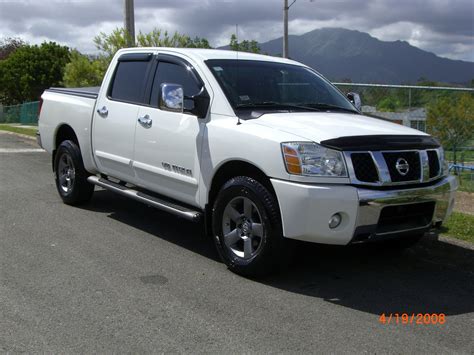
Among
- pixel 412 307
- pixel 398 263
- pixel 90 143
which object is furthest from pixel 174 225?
pixel 412 307

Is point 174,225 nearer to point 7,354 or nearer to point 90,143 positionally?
point 90,143

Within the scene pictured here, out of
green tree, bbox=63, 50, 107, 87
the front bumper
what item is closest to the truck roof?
the front bumper

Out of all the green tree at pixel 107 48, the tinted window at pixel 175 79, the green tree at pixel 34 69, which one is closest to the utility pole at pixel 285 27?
the green tree at pixel 107 48

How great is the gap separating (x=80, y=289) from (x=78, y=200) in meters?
3.12

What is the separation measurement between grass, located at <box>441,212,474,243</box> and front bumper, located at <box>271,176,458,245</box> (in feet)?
4.86

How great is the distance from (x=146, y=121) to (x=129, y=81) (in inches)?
34.0

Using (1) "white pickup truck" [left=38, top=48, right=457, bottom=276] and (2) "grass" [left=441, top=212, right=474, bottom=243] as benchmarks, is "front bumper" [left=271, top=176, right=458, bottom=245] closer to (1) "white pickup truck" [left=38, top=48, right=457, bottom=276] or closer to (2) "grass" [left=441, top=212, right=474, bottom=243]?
(1) "white pickup truck" [left=38, top=48, right=457, bottom=276]

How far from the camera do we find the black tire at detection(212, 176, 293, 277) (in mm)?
4457

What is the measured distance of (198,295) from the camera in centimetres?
437

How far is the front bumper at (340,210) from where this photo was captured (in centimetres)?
419

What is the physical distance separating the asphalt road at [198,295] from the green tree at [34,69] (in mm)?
45255

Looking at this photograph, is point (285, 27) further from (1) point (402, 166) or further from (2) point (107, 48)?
(1) point (402, 166)

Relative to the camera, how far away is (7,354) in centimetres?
336

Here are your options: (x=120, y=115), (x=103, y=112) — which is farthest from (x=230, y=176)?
(x=103, y=112)
